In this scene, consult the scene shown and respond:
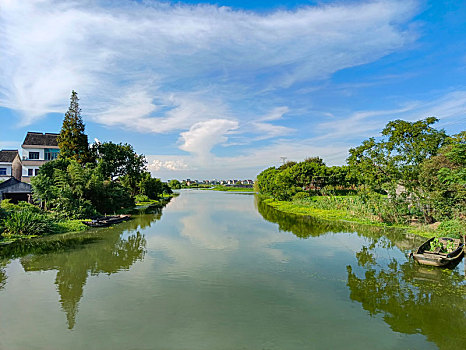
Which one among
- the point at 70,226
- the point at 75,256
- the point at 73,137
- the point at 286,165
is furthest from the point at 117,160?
the point at 286,165

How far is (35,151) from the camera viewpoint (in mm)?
36000

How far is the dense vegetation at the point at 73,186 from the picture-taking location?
1886 cm

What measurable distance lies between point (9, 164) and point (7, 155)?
83.8 inches

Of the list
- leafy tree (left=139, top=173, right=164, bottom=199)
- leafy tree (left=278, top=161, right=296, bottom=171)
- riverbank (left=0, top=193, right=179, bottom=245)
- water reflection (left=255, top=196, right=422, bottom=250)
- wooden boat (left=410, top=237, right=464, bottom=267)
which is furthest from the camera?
leafy tree (left=278, top=161, right=296, bottom=171)

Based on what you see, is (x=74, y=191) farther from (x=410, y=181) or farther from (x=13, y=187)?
(x=410, y=181)

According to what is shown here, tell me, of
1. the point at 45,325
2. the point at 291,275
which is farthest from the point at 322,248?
the point at 45,325

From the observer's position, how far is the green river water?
712cm

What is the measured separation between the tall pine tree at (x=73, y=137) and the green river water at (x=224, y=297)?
20555 millimetres

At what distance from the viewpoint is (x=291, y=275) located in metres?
11.9

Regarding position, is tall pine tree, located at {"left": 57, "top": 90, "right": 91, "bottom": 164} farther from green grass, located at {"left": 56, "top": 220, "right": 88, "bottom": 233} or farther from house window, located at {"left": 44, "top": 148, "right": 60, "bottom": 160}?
green grass, located at {"left": 56, "top": 220, "right": 88, "bottom": 233}

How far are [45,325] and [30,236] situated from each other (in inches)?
502

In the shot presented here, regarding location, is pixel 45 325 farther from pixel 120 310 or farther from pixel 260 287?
pixel 260 287

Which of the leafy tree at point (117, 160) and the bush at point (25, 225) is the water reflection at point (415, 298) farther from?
the leafy tree at point (117, 160)

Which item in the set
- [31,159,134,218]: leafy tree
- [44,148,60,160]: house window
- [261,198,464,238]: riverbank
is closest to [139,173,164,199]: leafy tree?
[44,148,60,160]: house window
